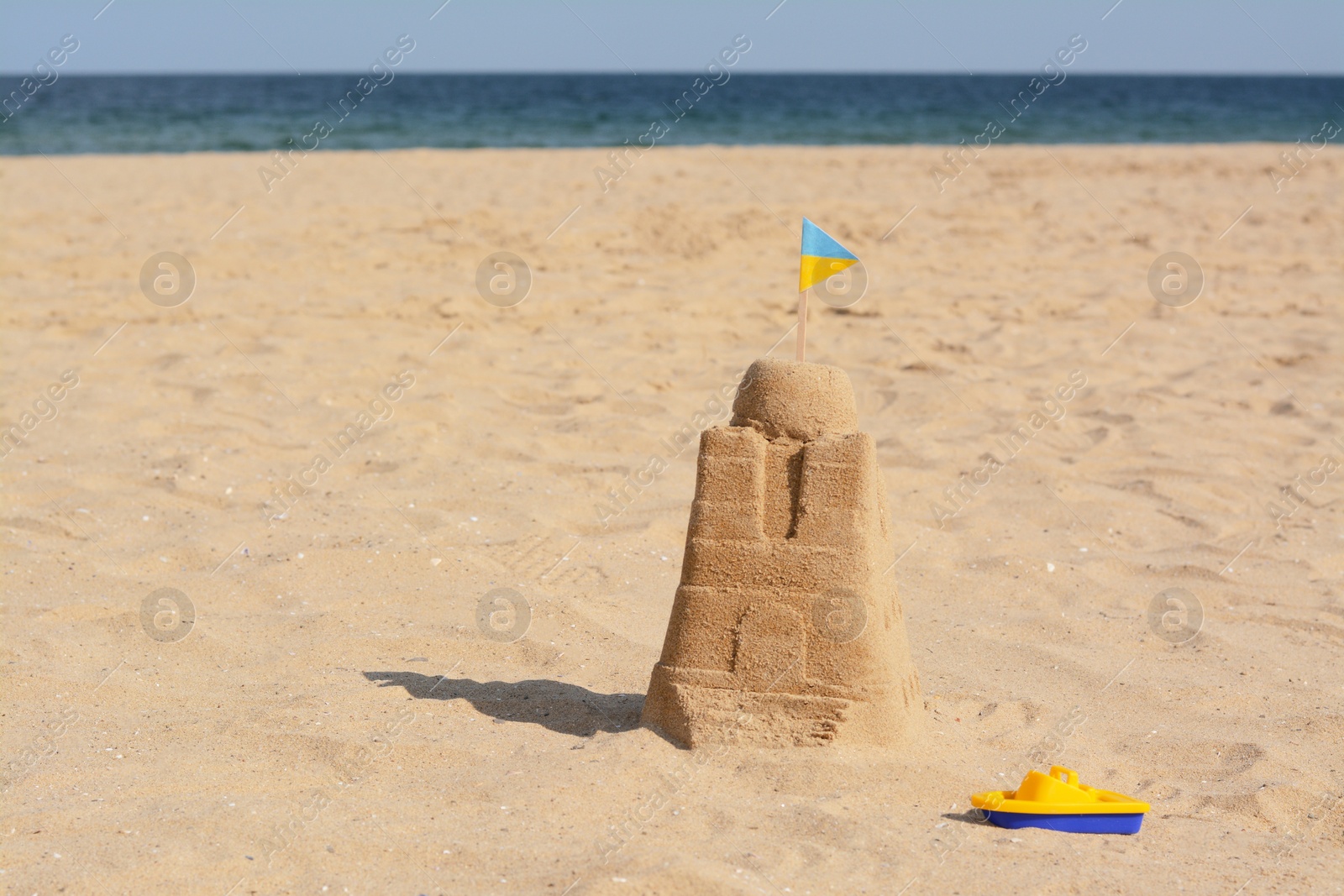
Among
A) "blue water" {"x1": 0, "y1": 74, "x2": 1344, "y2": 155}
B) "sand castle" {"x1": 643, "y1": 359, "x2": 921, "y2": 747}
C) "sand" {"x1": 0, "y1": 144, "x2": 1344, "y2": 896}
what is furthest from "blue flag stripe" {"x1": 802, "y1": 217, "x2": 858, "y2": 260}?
"blue water" {"x1": 0, "y1": 74, "x2": 1344, "y2": 155}

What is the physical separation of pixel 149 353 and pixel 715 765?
5.54 metres

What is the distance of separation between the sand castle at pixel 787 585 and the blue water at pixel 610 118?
18.7 meters

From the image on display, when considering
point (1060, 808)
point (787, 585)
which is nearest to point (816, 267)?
point (787, 585)

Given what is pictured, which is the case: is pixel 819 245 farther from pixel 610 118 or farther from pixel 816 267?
pixel 610 118

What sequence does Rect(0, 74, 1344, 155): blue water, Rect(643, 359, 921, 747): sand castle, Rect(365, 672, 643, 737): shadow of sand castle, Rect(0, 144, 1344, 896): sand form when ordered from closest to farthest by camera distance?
Rect(0, 144, 1344, 896): sand
Rect(643, 359, 921, 747): sand castle
Rect(365, 672, 643, 737): shadow of sand castle
Rect(0, 74, 1344, 155): blue water

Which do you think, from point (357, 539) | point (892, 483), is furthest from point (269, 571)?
point (892, 483)

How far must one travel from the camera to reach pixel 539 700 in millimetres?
3695

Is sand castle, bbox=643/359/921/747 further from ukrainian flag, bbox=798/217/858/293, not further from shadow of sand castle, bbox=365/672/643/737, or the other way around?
shadow of sand castle, bbox=365/672/643/737

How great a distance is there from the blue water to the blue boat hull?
19.4 meters

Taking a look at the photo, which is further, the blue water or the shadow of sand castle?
the blue water

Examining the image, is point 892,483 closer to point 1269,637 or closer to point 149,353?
point 1269,637

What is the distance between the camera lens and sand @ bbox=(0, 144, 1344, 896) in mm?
2918

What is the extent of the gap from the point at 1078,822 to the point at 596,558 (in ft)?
7.55

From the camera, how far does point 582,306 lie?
28.9 ft
